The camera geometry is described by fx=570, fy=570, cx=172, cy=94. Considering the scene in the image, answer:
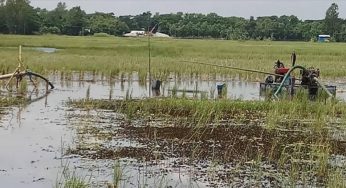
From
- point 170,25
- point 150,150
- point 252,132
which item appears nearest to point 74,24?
point 170,25

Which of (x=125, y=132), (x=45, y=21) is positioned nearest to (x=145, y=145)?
(x=125, y=132)

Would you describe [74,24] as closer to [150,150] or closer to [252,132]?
[252,132]

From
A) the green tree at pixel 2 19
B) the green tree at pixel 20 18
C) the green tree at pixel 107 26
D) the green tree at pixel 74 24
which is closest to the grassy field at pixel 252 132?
the green tree at pixel 20 18

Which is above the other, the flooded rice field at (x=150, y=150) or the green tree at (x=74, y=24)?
the green tree at (x=74, y=24)

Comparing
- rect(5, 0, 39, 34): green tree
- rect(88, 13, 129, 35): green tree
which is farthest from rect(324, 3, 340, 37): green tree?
rect(5, 0, 39, 34): green tree

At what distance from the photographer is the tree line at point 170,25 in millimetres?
82625

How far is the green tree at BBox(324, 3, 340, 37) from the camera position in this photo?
108438mm

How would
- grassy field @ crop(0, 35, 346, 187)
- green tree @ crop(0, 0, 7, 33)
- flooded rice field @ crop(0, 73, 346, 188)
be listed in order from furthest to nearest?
1. green tree @ crop(0, 0, 7, 33)
2. grassy field @ crop(0, 35, 346, 187)
3. flooded rice field @ crop(0, 73, 346, 188)

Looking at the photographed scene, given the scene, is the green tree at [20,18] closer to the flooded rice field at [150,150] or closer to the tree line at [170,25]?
the tree line at [170,25]

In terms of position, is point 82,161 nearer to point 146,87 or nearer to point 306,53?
point 146,87

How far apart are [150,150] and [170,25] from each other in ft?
309

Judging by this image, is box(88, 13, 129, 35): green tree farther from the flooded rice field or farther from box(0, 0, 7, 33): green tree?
the flooded rice field

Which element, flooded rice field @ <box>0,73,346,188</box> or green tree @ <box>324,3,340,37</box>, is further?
green tree @ <box>324,3,340,37</box>

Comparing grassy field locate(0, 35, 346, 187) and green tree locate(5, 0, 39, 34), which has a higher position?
green tree locate(5, 0, 39, 34)
